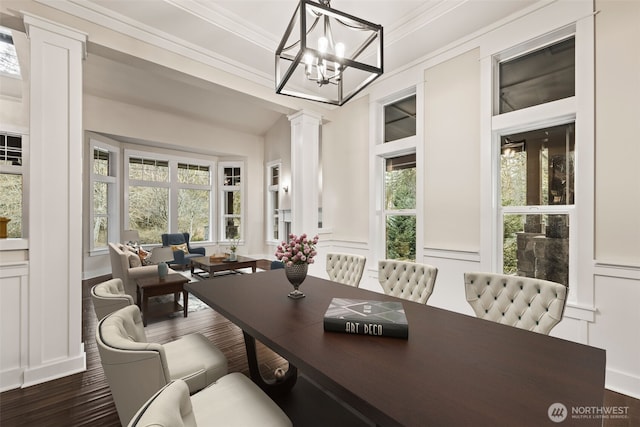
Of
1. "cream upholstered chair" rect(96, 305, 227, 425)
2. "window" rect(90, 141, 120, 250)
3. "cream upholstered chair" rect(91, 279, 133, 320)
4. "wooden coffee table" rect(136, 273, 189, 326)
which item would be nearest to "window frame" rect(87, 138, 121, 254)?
"window" rect(90, 141, 120, 250)

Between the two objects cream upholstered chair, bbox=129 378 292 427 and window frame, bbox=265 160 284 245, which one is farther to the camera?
window frame, bbox=265 160 284 245

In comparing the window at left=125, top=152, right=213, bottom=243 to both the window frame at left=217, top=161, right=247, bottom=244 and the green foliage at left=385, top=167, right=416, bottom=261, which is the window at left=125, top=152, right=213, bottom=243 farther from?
the green foliage at left=385, top=167, right=416, bottom=261

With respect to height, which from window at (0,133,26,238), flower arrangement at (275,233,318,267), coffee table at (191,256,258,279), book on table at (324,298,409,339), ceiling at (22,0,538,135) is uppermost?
ceiling at (22,0,538,135)

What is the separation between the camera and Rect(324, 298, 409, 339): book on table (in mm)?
1297

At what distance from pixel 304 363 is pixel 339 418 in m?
1.06

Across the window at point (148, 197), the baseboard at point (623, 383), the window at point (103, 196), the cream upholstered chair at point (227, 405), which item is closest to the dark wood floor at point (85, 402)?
the baseboard at point (623, 383)

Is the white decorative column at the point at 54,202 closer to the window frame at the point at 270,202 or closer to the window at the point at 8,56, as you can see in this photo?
the window at the point at 8,56

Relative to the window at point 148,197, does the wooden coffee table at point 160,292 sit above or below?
below

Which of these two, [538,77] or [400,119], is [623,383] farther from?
[400,119]

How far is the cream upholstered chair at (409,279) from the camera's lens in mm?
2186

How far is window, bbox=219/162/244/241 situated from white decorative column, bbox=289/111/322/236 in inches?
154

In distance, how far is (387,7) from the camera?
106 inches

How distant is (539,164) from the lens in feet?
8.59

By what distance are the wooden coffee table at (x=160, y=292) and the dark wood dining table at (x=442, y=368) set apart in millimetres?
2382
